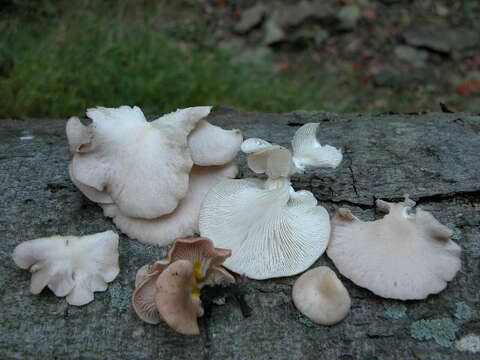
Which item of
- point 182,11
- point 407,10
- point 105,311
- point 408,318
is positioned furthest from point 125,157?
point 407,10

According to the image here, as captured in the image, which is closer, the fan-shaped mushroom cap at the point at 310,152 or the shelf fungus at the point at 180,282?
the shelf fungus at the point at 180,282

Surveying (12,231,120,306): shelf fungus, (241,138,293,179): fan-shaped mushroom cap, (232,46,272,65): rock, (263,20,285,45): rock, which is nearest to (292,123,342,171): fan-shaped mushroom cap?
(241,138,293,179): fan-shaped mushroom cap

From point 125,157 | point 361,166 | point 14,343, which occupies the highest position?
point 125,157

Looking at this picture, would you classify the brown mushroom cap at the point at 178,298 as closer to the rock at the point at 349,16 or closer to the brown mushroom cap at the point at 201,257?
the brown mushroom cap at the point at 201,257

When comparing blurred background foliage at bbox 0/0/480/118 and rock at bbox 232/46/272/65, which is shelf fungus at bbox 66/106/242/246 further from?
rock at bbox 232/46/272/65

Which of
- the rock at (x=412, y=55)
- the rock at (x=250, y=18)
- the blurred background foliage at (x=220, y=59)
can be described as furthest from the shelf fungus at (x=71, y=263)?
the rock at (x=412, y=55)

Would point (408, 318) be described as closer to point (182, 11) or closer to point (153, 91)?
point (153, 91)
